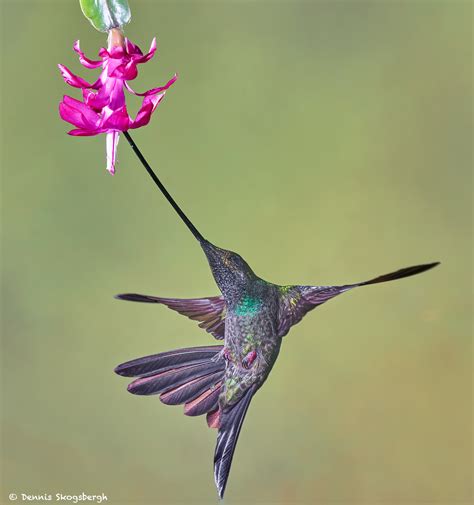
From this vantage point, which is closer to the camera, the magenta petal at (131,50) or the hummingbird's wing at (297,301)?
the magenta petal at (131,50)

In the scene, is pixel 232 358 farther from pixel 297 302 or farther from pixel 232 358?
pixel 297 302

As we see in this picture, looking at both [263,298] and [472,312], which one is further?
[472,312]

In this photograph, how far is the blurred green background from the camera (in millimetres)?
2242

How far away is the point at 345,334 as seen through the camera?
226 centimetres

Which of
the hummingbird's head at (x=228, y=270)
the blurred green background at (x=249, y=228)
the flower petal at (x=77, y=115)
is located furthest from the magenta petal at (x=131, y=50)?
the blurred green background at (x=249, y=228)

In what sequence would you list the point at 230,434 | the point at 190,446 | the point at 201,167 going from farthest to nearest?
the point at 201,167 → the point at 190,446 → the point at 230,434

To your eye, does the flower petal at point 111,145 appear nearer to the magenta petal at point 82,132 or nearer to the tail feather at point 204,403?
the magenta petal at point 82,132

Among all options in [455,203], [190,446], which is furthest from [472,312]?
[190,446]

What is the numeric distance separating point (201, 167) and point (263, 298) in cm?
128

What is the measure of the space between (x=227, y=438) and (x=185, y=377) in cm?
11

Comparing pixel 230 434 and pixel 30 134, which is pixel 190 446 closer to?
pixel 30 134

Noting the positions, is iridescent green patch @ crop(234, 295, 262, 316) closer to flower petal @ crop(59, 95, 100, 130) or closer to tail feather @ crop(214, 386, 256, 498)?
tail feather @ crop(214, 386, 256, 498)

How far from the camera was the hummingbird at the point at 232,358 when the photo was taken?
3.60ft

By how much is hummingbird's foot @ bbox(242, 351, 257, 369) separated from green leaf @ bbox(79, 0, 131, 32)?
1.58ft
